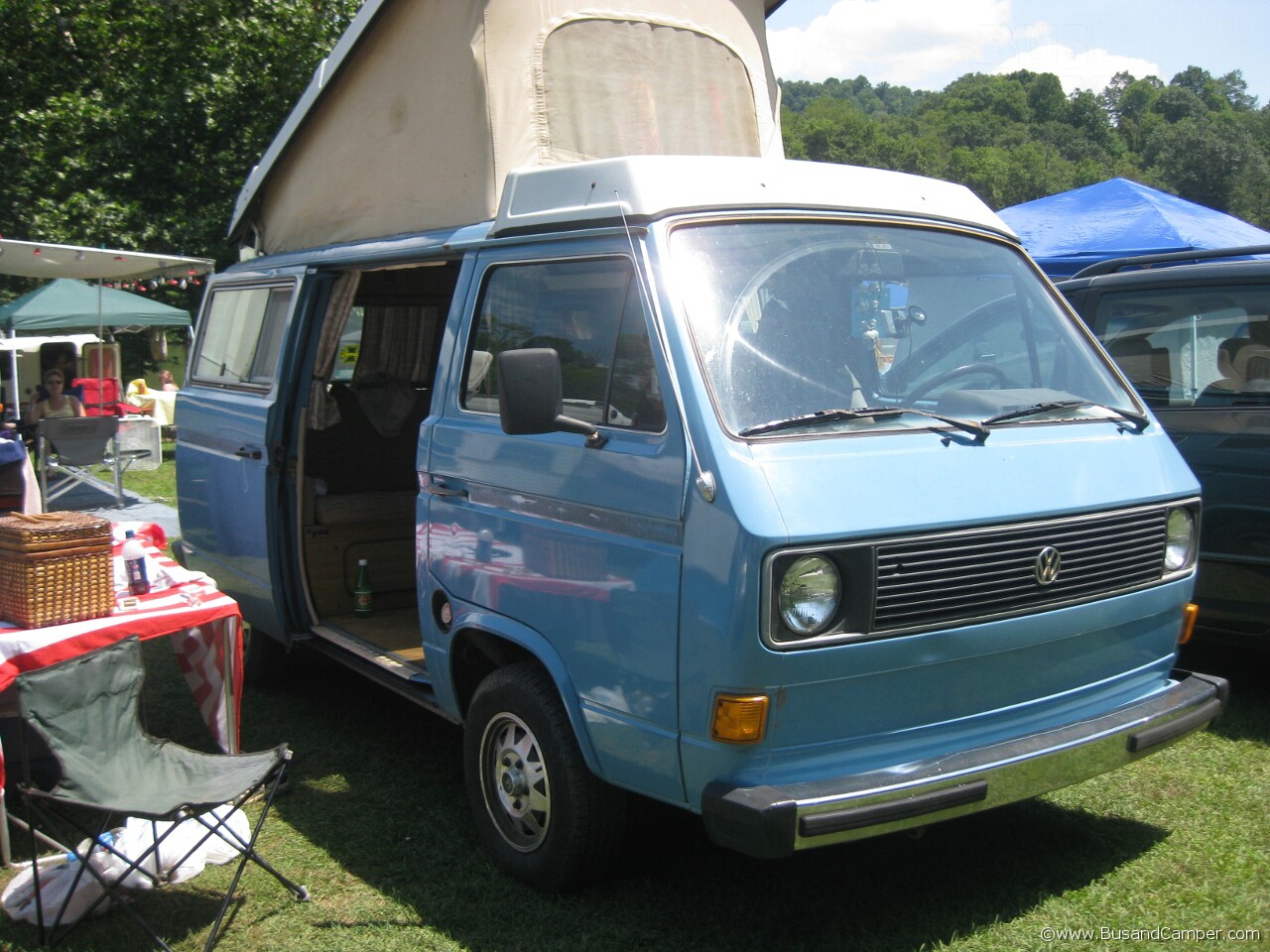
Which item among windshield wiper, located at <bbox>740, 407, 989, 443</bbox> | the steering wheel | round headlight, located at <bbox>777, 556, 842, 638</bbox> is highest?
the steering wheel

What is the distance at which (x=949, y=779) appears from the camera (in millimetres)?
3158

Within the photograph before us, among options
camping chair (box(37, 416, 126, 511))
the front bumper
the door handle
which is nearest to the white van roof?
the door handle

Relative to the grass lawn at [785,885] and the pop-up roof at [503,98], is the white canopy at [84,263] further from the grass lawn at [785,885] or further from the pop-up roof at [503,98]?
the grass lawn at [785,885]

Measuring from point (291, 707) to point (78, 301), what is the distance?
38.4 ft

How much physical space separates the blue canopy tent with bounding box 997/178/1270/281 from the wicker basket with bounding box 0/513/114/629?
29.0 ft

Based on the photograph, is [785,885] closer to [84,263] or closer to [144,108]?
[84,263]

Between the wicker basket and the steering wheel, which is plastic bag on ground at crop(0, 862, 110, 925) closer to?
the wicker basket

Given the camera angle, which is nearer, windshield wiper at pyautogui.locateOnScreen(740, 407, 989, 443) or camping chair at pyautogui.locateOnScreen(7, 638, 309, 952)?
windshield wiper at pyautogui.locateOnScreen(740, 407, 989, 443)

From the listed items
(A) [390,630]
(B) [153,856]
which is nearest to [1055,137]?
(A) [390,630]

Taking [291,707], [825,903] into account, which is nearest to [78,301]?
[291,707]

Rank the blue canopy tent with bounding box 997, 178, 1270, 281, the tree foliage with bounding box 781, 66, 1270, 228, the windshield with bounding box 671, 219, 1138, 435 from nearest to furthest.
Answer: the windshield with bounding box 671, 219, 1138, 435, the blue canopy tent with bounding box 997, 178, 1270, 281, the tree foliage with bounding box 781, 66, 1270, 228

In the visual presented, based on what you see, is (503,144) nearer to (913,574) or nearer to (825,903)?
(913,574)

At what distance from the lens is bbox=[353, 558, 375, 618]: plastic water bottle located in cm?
589

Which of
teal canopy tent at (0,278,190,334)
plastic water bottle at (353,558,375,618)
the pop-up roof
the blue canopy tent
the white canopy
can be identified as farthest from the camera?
teal canopy tent at (0,278,190,334)
